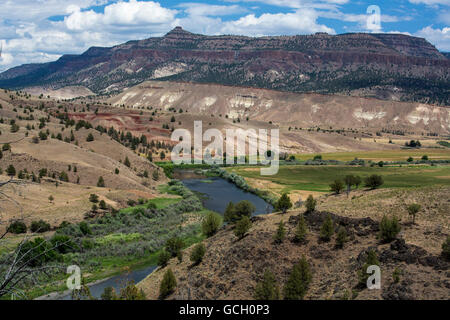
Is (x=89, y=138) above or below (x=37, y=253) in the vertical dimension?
above

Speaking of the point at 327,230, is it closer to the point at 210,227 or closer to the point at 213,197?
the point at 210,227

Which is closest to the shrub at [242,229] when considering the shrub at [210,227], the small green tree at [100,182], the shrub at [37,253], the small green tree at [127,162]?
the shrub at [210,227]

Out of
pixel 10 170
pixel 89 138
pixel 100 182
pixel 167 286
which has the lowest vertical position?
pixel 167 286

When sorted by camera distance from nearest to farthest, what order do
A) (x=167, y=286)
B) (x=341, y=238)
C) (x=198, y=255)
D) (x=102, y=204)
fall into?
(x=167, y=286)
(x=341, y=238)
(x=198, y=255)
(x=102, y=204)

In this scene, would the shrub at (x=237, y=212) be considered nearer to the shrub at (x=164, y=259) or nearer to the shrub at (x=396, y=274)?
the shrub at (x=164, y=259)

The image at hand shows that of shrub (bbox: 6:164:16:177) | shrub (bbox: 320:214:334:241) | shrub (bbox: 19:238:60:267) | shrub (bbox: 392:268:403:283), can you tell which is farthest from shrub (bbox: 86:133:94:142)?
shrub (bbox: 392:268:403:283)

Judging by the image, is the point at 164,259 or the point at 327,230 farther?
the point at 164,259

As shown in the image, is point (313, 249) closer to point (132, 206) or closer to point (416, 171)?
point (132, 206)

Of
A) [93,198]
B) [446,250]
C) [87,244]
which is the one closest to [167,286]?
[87,244]
